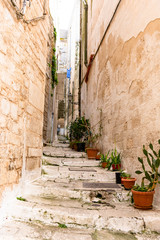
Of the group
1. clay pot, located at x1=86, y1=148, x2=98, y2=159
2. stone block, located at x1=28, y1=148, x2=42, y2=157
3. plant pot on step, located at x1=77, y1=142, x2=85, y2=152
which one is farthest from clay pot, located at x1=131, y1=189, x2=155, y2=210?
plant pot on step, located at x1=77, y1=142, x2=85, y2=152

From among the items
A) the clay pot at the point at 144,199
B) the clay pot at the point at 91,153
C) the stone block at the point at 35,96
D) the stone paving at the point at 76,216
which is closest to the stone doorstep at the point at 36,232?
the stone paving at the point at 76,216

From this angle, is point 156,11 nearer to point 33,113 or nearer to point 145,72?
point 145,72

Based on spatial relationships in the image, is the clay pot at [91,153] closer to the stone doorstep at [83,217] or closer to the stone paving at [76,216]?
the stone paving at [76,216]

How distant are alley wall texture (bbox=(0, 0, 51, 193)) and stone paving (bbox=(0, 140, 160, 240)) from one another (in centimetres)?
39

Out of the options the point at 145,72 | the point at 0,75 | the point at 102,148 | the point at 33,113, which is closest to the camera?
the point at 0,75

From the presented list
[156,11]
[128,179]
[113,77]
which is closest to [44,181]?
[128,179]

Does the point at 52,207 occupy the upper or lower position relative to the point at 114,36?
lower

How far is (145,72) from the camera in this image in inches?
126

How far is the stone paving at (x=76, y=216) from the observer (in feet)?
6.84

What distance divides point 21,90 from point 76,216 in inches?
72.9

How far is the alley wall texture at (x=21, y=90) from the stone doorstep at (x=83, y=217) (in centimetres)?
41

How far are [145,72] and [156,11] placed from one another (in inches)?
33.5

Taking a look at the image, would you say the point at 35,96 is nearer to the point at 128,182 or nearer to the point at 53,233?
the point at 128,182

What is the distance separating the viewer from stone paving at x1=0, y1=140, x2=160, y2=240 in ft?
6.84
